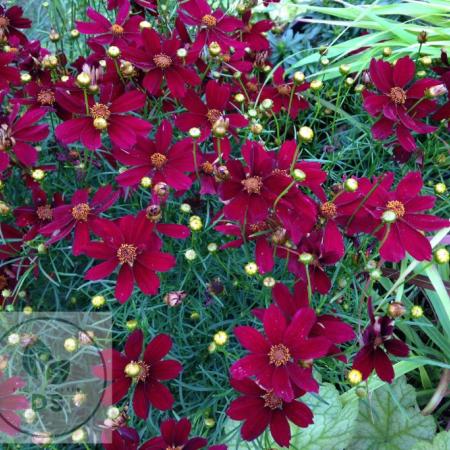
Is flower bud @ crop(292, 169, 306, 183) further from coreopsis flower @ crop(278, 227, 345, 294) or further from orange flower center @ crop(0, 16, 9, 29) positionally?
orange flower center @ crop(0, 16, 9, 29)

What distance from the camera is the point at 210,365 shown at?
1.11m

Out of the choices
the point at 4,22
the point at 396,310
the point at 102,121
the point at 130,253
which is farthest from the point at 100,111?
the point at 396,310

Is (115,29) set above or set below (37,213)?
above

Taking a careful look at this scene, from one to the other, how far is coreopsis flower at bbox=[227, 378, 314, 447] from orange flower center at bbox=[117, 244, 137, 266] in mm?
264

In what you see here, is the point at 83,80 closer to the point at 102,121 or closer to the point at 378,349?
the point at 102,121

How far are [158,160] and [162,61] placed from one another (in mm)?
220

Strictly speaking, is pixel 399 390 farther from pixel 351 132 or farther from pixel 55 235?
pixel 55 235

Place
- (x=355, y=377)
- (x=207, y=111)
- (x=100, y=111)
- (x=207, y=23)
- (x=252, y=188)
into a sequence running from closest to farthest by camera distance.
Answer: (x=355, y=377) → (x=252, y=188) → (x=100, y=111) → (x=207, y=111) → (x=207, y=23)

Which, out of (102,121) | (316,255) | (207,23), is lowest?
(316,255)

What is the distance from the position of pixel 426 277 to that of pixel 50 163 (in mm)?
943

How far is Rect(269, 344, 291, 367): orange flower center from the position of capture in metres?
0.77

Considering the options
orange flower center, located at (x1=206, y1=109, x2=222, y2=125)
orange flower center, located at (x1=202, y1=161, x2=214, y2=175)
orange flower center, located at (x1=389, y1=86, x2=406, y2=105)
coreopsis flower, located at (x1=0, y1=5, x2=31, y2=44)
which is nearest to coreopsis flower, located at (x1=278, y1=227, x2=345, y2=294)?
orange flower center, located at (x1=202, y1=161, x2=214, y2=175)

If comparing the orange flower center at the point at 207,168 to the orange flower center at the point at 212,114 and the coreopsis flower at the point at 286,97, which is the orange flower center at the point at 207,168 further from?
the coreopsis flower at the point at 286,97

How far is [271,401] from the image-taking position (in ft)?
2.68
